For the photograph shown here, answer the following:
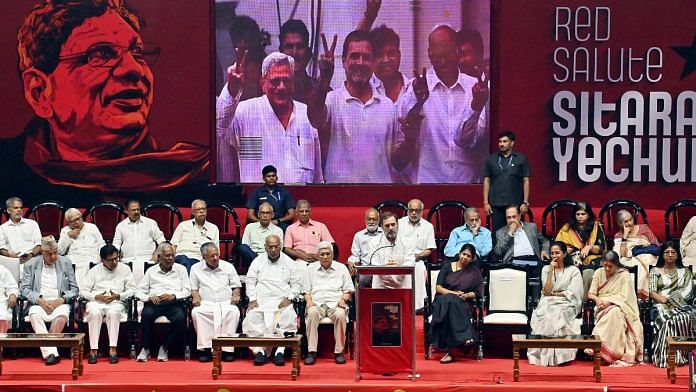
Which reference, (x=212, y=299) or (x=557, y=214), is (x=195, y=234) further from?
(x=557, y=214)

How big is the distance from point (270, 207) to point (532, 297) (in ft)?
9.42

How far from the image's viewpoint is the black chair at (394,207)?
14.8 meters

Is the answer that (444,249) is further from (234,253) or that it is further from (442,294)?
(234,253)

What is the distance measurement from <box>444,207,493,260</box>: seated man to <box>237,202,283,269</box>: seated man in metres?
1.77

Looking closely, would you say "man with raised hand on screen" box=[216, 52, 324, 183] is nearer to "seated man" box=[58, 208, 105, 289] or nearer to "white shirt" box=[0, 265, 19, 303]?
"seated man" box=[58, 208, 105, 289]

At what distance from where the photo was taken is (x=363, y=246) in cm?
1381

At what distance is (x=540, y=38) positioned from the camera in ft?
51.1

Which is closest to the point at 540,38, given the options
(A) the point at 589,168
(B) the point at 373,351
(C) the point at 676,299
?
Result: (A) the point at 589,168

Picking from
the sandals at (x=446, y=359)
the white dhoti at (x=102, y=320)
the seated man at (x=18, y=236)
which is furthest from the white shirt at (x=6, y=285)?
the sandals at (x=446, y=359)

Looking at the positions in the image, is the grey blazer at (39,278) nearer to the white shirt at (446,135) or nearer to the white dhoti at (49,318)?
the white dhoti at (49,318)

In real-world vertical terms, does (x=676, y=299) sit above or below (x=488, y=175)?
below

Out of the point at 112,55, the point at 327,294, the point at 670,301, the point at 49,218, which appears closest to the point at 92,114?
the point at 112,55

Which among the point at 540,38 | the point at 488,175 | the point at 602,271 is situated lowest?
the point at 602,271

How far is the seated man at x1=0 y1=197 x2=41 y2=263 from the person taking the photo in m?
13.9
